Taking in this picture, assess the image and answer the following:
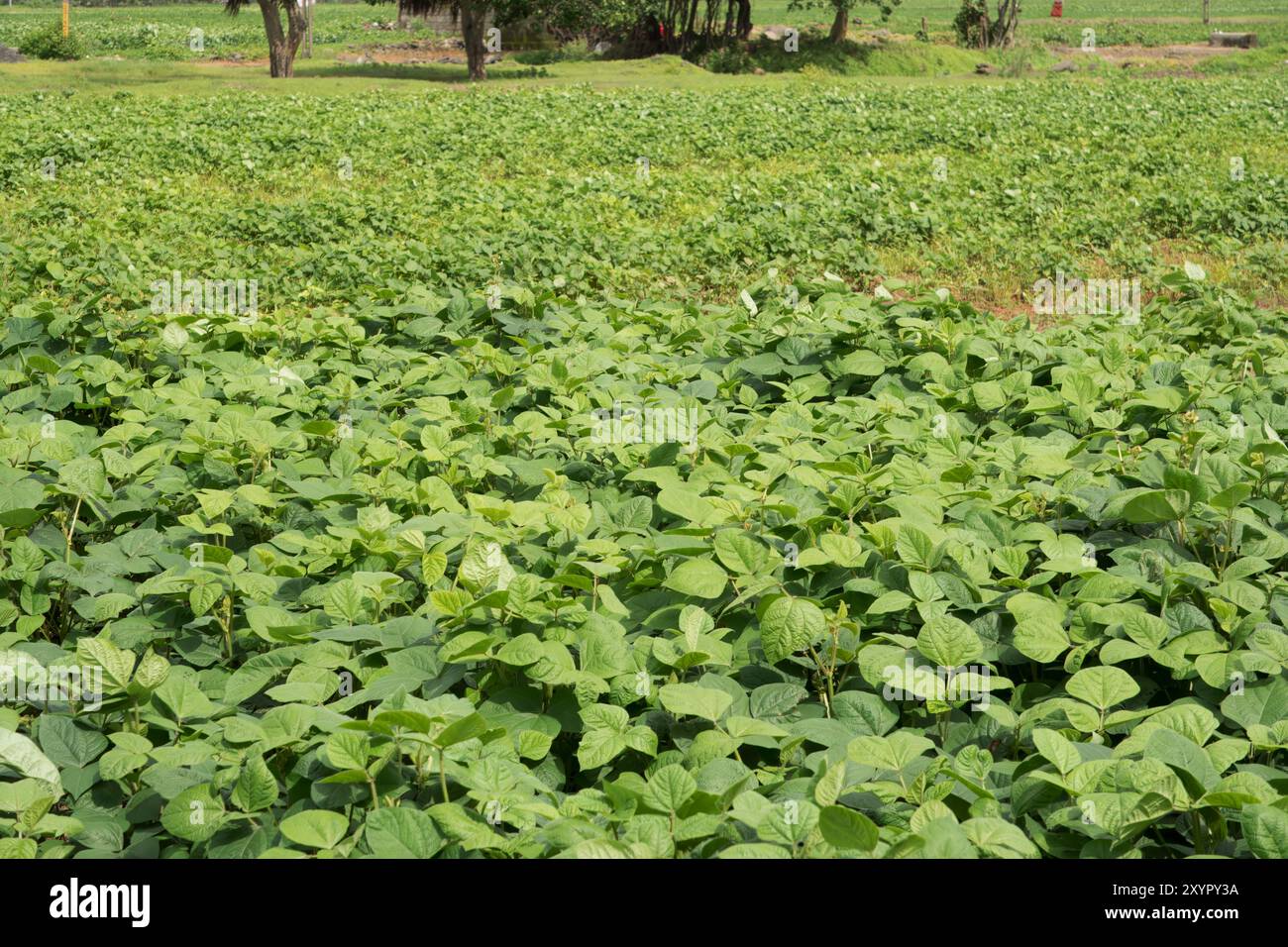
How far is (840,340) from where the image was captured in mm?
5461

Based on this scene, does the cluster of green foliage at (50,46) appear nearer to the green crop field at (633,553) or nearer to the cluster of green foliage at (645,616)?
the green crop field at (633,553)

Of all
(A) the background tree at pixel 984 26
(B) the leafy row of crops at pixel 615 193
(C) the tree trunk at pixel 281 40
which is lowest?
(B) the leafy row of crops at pixel 615 193

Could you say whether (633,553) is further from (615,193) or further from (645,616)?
(615,193)

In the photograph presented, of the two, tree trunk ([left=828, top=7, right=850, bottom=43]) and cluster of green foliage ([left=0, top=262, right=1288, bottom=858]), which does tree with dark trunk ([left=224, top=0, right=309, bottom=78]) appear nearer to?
tree trunk ([left=828, top=7, right=850, bottom=43])

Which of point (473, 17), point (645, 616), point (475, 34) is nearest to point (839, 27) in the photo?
point (473, 17)

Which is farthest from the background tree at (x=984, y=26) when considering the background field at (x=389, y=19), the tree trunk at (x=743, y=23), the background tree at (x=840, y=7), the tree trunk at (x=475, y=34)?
the tree trunk at (x=475, y=34)

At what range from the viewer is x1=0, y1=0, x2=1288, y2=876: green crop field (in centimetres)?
213

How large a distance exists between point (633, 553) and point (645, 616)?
10.7 inches

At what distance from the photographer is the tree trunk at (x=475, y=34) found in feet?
93.5

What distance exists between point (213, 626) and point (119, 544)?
58cm

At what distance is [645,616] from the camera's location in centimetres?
296

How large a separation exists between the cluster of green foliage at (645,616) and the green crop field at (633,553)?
1 centimetres

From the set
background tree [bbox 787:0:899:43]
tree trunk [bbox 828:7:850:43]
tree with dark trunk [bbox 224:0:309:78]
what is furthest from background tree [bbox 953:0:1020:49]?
tree with dark trunk [bbox 224:0:309:78]
